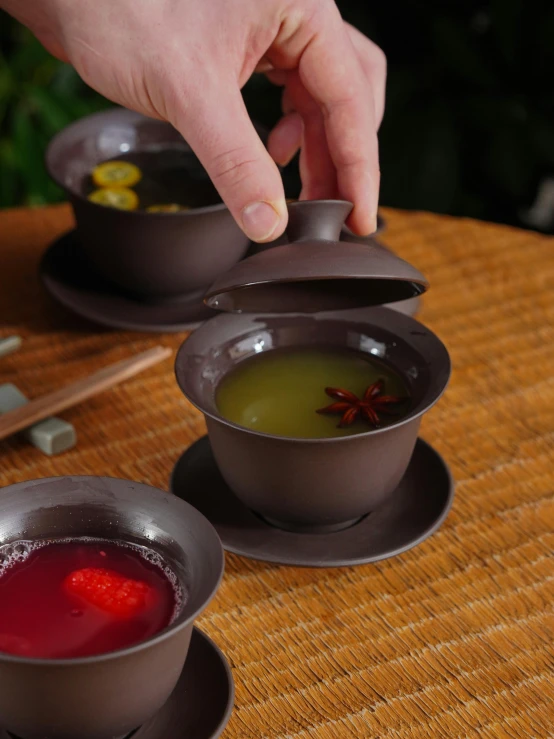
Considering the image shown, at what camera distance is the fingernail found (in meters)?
1.08

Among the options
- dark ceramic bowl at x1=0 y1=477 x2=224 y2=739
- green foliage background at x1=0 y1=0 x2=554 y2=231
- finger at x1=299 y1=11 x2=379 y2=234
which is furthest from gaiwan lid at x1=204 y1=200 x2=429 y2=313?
green foliage background at x1=0 y1=0 x2=554 y2=231

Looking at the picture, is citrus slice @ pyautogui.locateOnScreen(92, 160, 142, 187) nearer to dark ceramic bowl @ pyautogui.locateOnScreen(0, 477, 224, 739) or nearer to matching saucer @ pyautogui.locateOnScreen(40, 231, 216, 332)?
matching saucer @ pyautogui.locateOnScreen(40, 231, 216, 332)

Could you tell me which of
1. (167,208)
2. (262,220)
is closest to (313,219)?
(262,220)

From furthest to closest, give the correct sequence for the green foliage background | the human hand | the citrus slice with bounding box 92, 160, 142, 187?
1. the green foliage background
2. the citrus slice with bounding box 92, 160, 142, 187
3. the human hand

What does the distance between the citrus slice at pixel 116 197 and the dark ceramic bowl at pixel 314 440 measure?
1.66 ft

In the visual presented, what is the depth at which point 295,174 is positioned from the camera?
328cm

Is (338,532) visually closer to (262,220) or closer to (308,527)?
(308,527)

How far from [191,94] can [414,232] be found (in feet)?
2.78

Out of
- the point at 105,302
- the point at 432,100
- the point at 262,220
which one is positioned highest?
the point at 262,220

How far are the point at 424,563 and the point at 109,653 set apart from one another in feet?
1.66

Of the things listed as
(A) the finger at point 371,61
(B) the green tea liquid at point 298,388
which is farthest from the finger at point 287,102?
(B) the green tea liquid at point 298,388

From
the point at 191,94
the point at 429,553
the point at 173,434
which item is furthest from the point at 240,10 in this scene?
the point at 429,553

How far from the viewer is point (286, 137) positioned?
154cm

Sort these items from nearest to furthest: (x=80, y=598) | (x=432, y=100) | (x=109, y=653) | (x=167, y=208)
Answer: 1. (x=109, y=653)
2. (x=80, y=598)
3. (x=167, y=208)
4. (x=432, y=100)
